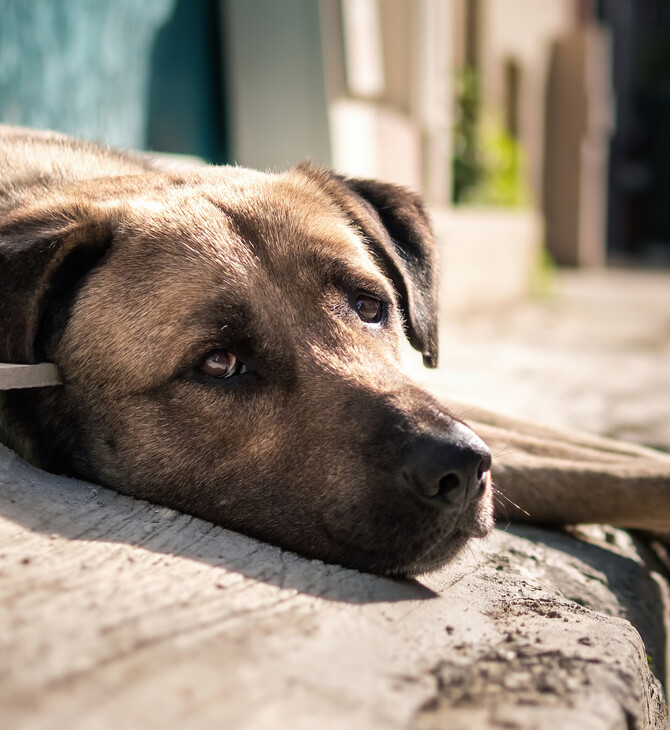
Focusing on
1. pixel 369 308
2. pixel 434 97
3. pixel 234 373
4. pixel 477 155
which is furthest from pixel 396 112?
pixel 234 373

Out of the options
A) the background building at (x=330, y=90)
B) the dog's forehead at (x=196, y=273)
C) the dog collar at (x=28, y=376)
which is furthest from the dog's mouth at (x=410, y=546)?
the background building at (x=330, y=90)

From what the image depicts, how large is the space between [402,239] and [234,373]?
113cm

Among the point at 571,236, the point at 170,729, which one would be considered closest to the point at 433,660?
the point at 170,729

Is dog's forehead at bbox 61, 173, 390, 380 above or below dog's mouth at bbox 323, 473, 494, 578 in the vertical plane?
above

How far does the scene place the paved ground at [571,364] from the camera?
4887mm

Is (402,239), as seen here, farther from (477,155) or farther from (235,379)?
(477,155)

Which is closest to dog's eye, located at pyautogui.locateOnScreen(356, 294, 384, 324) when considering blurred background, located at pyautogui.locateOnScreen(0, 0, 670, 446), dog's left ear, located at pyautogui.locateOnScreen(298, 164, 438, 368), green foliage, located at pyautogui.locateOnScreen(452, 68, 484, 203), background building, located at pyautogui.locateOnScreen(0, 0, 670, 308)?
dog's left ear, located at pyautogui.locateOnScreen(298, 164, 438, 368)

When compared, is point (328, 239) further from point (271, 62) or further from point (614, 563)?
point (271, 62)

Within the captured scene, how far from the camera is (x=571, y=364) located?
6.75 m

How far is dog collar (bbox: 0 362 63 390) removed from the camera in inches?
91.3

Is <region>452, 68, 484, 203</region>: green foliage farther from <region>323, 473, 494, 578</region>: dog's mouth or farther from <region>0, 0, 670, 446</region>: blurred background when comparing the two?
<region>323, 473, 494, 578</region>: dog's mouth

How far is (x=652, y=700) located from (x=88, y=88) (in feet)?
16.5

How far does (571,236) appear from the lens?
17.0 m

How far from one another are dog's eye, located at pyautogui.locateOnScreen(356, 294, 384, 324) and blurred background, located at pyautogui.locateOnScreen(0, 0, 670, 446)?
146cm
